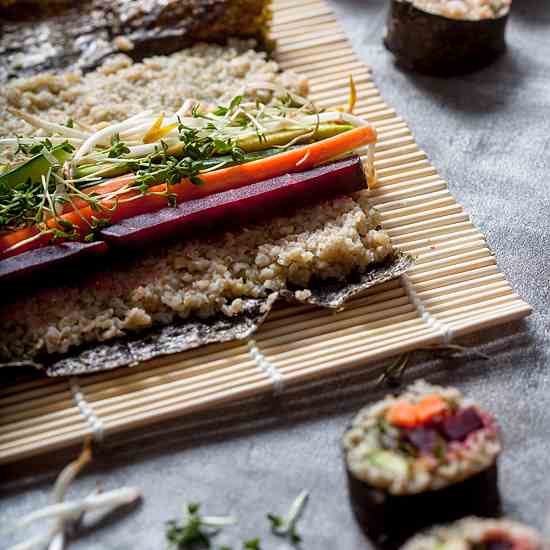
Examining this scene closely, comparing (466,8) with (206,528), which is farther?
(466,8)

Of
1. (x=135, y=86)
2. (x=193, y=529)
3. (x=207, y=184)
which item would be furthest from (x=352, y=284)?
(x=135, y=86)

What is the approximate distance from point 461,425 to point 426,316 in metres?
0.66

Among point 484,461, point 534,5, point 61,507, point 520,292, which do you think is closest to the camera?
point 484,461

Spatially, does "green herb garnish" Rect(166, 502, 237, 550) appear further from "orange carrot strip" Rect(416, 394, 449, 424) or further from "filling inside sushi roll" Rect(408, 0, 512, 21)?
"filling inside sushi roll" Rect(408, 0, 512, 21)

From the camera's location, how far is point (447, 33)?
394 cm

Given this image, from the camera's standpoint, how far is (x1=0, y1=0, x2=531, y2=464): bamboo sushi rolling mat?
2730 millimetres

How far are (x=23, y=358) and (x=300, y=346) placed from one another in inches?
34.8

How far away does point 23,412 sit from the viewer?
2760mm

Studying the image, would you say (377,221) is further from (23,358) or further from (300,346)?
(23,358)

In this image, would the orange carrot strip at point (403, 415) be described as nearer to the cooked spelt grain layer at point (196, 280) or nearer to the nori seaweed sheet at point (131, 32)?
the cooked spelt grain layer at point (196, 280)

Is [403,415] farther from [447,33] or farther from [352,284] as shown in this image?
[447,33]

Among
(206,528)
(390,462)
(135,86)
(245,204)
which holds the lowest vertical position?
(206,528)

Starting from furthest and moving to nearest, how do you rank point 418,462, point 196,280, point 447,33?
1. point 447,33
2. point 196,280
3. point 418,462

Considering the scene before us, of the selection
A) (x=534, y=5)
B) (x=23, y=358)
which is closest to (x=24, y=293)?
(x=23, y=358)
